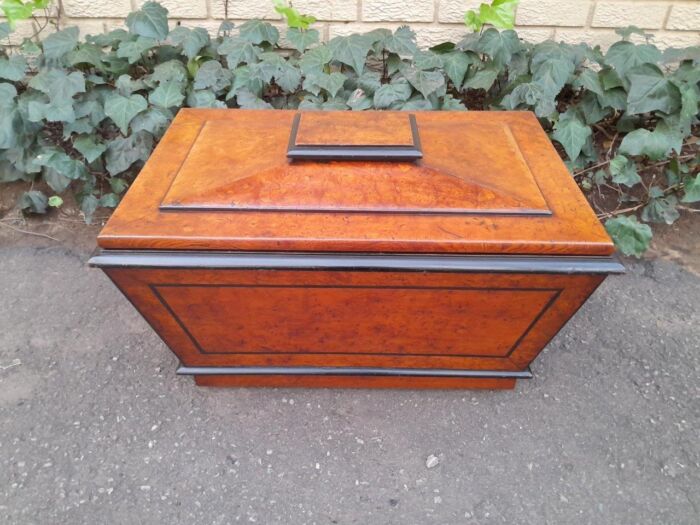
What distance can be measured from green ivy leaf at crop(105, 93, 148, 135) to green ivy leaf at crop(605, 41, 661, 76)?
203 centimetres

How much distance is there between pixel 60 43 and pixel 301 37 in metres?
1.09

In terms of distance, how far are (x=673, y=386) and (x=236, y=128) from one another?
70.0 inches

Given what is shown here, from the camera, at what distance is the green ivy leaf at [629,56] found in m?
2.12

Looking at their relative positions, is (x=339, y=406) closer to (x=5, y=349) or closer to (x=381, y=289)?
(x=381, y=289)

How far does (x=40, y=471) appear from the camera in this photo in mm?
1523

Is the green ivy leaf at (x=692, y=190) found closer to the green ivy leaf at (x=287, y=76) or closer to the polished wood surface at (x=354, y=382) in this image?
the polished wood surface at (x=354, y=382)

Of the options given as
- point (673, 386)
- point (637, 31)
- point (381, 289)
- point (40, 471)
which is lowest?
point (40, 471)

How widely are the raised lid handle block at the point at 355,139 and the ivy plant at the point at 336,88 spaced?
718 mm

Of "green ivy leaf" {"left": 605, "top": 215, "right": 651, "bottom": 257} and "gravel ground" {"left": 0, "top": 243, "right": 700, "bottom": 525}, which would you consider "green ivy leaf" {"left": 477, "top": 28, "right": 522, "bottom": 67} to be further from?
"gravel ground" {"left": 0, "top": 243, "right": 700, "bottom": 525}

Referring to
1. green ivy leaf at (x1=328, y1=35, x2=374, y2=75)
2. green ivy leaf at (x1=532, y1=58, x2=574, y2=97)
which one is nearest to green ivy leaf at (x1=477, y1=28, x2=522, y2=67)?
green ivy leaf at (x1=532, y1=58, x2=574, y2=97)

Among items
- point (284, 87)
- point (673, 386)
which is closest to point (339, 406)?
point (673, 386)

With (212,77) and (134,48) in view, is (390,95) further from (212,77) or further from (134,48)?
(134,48)

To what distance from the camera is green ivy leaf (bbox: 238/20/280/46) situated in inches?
89.5

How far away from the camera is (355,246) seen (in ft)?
3.98
